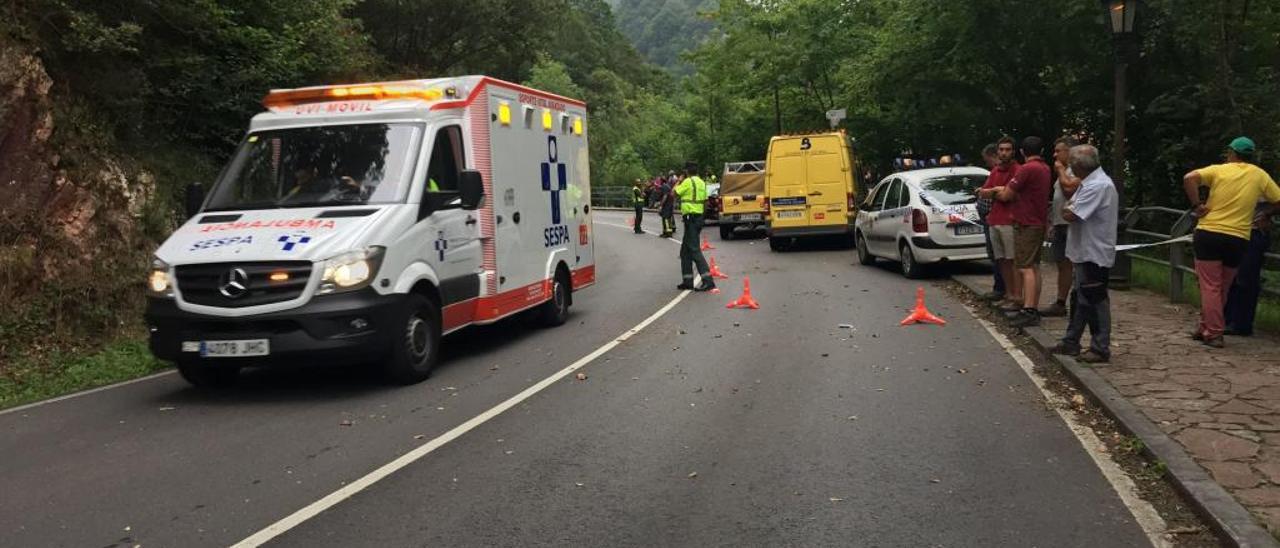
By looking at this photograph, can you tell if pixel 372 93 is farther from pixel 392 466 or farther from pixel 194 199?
pixel 392 466

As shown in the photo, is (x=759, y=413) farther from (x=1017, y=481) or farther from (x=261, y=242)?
(x=261, y=242)

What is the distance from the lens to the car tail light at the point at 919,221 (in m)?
14.8

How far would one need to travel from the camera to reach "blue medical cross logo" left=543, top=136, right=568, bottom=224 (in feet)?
36.6

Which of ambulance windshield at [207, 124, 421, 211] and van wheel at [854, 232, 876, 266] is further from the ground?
ambulance windshield at [207, 124, 421, 211]

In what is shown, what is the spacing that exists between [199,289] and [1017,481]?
19.3 feet

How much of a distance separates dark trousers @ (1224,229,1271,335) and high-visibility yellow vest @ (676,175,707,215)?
7.56m

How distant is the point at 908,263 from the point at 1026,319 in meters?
5.46

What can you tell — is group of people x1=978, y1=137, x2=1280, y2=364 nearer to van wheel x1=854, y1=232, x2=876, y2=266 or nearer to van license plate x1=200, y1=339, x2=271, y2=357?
van license plate x1=200, y1=339, x2=271, y2=357

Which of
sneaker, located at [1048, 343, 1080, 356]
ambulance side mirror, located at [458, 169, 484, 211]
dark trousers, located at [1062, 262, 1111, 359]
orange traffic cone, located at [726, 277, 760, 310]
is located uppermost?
ambulance side mirror, located at [458, 169, 484, 211]

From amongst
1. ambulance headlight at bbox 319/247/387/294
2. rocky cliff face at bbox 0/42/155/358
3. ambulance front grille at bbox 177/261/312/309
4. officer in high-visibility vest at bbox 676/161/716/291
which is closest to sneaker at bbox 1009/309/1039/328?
officer in high-visibility vest at bbox 676/161/716/291

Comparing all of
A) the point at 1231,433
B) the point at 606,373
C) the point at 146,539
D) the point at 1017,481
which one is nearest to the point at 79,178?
the point at 606,373

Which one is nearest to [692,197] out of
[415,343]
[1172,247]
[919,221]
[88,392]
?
[919,221]

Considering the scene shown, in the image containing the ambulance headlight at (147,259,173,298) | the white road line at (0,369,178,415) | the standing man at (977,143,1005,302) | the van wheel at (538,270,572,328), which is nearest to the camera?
the ambulance headlight at (147,259,173,298)

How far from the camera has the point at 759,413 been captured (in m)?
6.93
